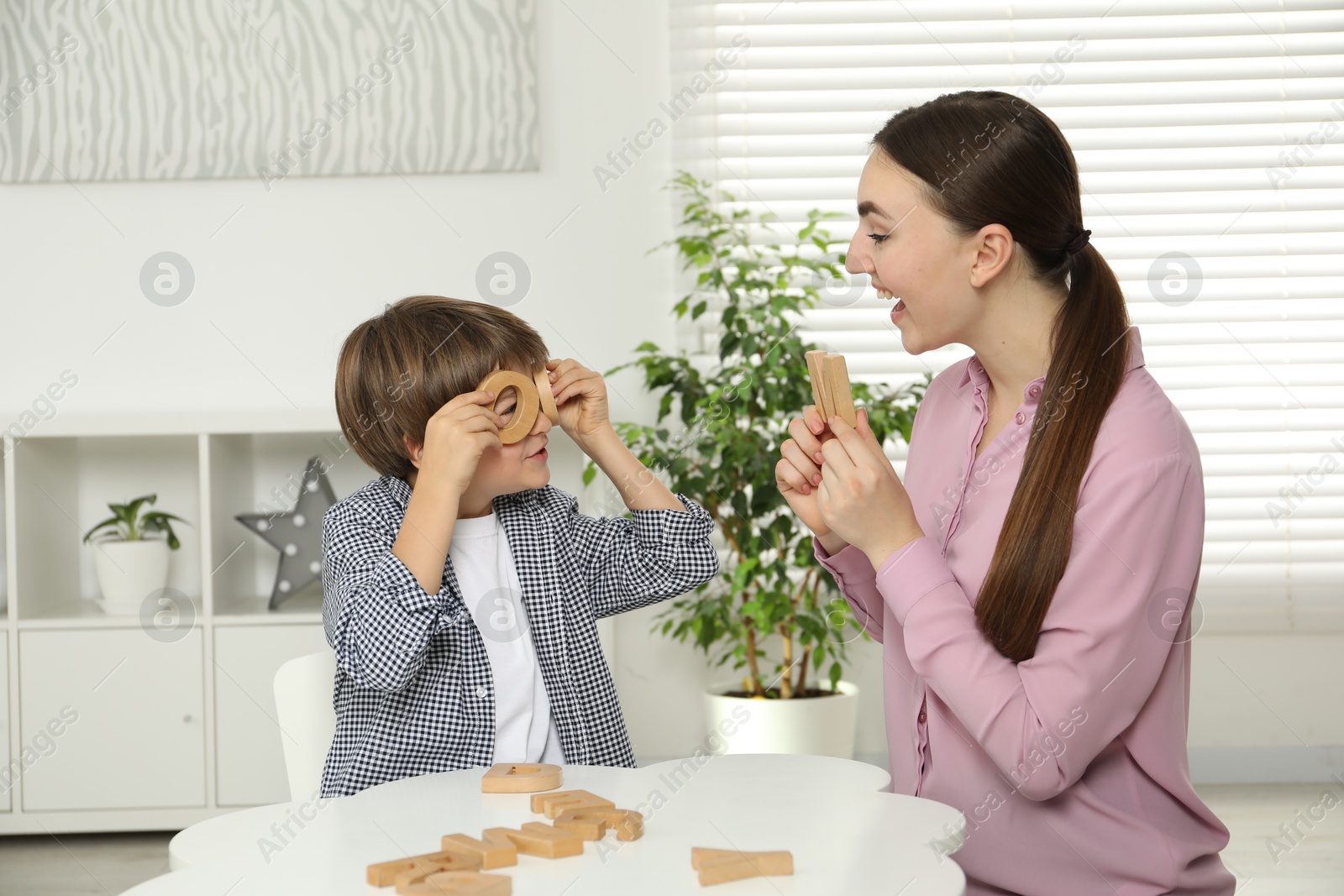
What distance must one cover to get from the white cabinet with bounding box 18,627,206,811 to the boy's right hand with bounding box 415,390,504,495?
1.83 meters

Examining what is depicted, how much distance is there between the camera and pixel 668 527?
175 cm

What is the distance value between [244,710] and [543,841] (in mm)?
2239

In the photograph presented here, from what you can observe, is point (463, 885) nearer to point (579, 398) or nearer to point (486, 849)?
point (486, 849)

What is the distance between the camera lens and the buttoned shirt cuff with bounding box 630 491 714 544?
1.74 metres

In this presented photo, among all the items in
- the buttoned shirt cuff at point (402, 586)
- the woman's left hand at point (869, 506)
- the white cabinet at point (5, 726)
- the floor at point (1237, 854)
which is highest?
the woman's left hand at point (869, 506)

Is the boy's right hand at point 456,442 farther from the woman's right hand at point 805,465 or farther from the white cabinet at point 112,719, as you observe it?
the white cabinet at point 112,719

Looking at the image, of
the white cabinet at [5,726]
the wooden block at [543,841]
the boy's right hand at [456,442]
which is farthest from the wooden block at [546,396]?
the white cabinet at [5,726]

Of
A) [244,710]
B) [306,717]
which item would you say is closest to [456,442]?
[306,717]

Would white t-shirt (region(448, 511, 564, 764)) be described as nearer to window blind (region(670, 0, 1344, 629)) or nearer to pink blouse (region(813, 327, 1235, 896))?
pink blouse (region(813, 327, 1235, 896))

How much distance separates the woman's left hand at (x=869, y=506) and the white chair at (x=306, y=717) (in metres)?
0.81

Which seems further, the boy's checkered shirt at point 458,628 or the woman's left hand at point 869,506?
the boy's checkered shirt at point 458,628

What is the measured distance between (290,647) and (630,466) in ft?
5.37

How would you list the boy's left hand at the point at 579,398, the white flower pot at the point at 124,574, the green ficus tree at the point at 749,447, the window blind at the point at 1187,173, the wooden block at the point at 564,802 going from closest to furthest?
the wooden block at the point at 564,802
the boy's left hand at the point at 579,398
the green ficus tree at the point at 749,447
the white flower pot at the point at 124,574
the window blind at the point at 1187,173

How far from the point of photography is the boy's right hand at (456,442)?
1457mm
